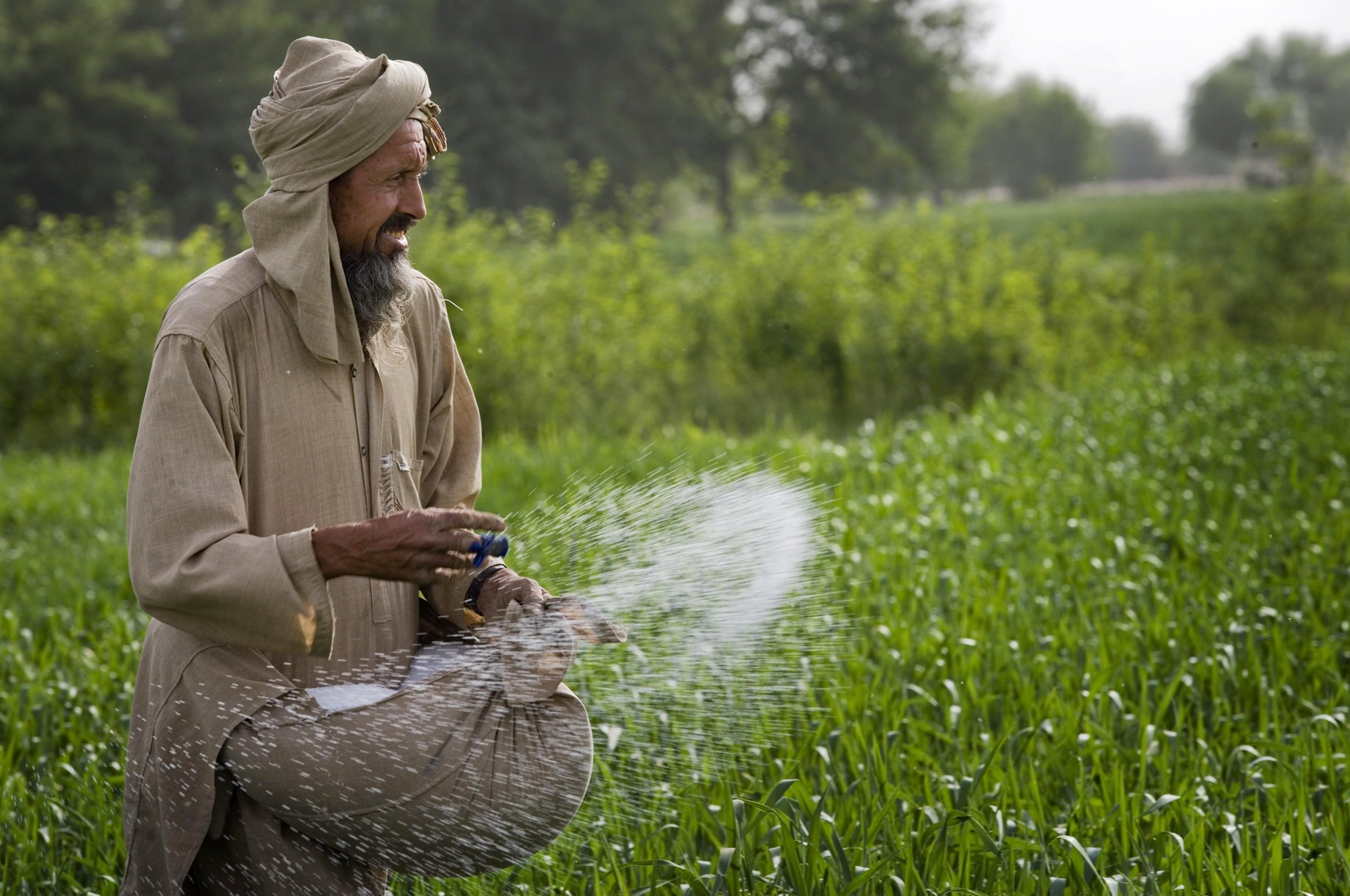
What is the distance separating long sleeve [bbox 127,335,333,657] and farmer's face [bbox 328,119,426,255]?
0.36 metres

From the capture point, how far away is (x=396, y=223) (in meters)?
2.20

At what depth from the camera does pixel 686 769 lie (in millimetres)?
3588

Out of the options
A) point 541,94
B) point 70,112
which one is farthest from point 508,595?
point 541,94

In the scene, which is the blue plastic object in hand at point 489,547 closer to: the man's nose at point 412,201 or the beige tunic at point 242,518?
the beige tunic at point 242,518

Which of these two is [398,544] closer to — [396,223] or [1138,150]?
[396,223]

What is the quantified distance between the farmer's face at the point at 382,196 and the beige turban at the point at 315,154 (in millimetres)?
30

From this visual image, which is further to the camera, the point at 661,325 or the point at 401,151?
the point at 661,325

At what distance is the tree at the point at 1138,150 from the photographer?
130 metres

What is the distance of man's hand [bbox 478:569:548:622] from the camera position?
2221 millimetres

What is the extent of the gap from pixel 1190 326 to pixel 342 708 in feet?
49.6

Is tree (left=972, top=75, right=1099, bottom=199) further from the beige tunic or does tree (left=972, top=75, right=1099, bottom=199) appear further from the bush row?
the beige tunic

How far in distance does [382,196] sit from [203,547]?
663 millimetres

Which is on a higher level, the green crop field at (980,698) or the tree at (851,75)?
the tree at (851,75)

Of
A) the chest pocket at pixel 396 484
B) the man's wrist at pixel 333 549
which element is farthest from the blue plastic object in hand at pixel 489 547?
the chest pocket at pixel 396 484
